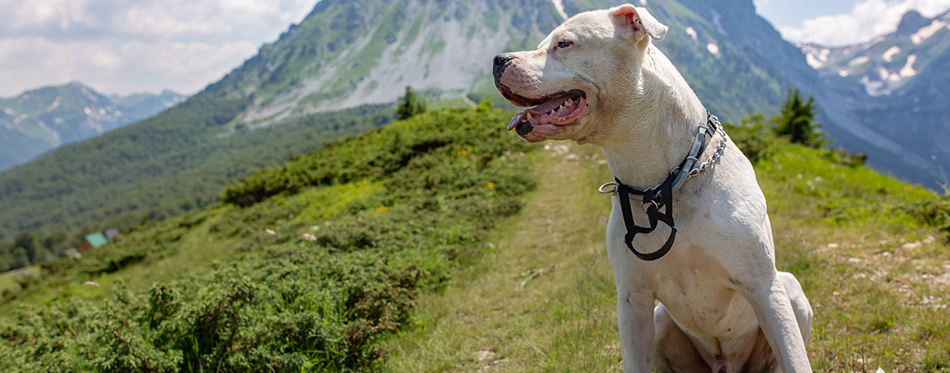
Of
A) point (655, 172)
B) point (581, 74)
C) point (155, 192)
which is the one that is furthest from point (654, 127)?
point (155, 192)

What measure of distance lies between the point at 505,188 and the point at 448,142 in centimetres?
428

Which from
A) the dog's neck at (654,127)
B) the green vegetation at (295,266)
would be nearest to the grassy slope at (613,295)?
the green vegetation at (295,266)

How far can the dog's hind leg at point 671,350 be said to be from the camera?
2.56 meters

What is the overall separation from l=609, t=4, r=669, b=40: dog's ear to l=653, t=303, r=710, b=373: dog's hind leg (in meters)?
1.53

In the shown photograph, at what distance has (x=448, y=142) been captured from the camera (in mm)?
13773

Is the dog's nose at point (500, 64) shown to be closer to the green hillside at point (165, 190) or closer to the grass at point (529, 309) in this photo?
the grass at point (529, 309)

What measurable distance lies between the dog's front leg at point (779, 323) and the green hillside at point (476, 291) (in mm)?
1326

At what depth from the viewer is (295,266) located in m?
4.84

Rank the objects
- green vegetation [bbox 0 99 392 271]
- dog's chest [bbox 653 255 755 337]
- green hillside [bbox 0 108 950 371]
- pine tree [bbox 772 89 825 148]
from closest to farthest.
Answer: dog's chest [bbox 653 255 755 337]
green hillside [bbox 0 108 950 371]
pine tree [bbox 772 89 825 148]
green vegetation [bbox 0 99 392 271]

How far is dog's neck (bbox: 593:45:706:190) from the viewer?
191 centimetres

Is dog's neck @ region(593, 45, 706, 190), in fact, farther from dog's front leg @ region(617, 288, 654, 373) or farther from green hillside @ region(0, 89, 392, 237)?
green hillside @ region(0, 89, 392, 237)

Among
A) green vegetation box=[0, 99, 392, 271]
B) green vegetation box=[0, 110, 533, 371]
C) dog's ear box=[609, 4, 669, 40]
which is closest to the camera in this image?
dog's ear box=[609, 4, 669, 40]

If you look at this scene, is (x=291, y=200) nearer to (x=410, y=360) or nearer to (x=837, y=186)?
(x=410, y=360)

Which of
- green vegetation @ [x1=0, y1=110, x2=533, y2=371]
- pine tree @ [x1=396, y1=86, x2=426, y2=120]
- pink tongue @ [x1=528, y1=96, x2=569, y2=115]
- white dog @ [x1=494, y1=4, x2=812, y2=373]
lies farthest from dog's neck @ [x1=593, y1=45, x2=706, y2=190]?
pine tree @ [x1=396, y1=86, x2=426, y2=120]
